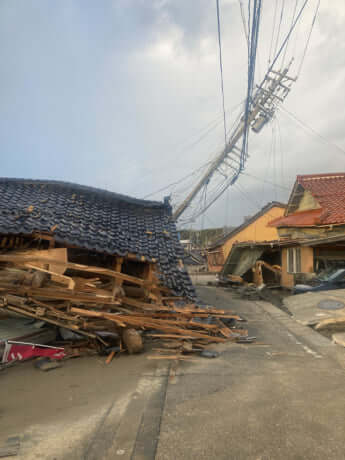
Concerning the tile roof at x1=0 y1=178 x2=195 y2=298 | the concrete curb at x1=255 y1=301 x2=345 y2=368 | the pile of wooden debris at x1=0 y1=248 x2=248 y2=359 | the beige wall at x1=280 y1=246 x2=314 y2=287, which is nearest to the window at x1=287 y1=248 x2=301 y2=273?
the beige wall at x1=280 y1=246 x2=314 y2=287

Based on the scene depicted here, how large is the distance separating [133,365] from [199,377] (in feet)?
4.59

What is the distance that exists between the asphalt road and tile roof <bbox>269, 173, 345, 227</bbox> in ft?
29.4

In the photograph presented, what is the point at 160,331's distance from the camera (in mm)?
7219

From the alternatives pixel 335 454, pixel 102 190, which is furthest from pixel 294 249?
pixel 335 454

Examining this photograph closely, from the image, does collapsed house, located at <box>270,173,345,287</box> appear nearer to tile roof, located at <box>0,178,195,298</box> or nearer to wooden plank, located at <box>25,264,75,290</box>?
tile roof, located at <box>0,178,195,298</box>

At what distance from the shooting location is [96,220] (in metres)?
8.58

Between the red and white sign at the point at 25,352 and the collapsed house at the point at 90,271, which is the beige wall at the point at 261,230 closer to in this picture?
the collapsed house at the point at 90,271

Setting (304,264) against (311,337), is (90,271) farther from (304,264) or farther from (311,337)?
(304,264)

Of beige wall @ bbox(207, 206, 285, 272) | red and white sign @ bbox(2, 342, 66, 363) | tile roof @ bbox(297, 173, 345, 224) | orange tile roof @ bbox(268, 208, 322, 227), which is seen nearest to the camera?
red and white sign @ bbox(2, 342, 66, 363)

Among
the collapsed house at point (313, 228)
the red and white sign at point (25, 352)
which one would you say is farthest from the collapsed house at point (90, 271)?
the collapsed house at point (313, 228)

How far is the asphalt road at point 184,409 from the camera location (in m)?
2.83

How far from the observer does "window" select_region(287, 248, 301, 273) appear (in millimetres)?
14512

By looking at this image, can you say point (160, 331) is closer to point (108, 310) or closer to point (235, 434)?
point (108, 310)

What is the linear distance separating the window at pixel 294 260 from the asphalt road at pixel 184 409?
29.8ft
